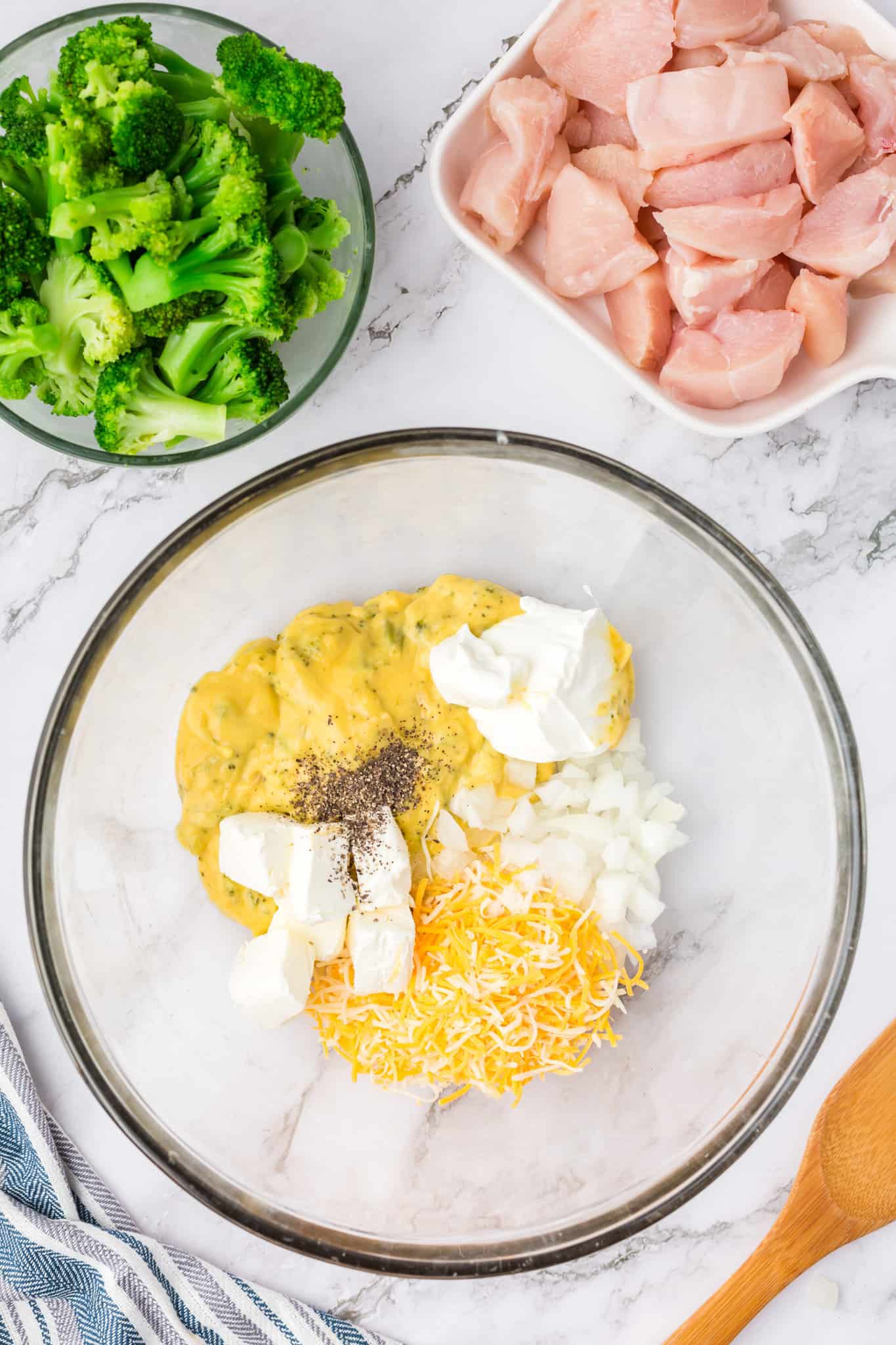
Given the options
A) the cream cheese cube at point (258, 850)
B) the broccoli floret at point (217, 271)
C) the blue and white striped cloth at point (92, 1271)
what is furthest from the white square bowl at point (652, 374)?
the blue and white striped cloth at point (92, 1271)

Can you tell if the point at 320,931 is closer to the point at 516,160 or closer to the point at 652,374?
the point at 652,374

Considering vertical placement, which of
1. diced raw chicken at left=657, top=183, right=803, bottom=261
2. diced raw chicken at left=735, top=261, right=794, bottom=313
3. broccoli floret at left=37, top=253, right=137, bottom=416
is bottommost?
diced raw chicken at left=735, top=261, right=794, bottom=313

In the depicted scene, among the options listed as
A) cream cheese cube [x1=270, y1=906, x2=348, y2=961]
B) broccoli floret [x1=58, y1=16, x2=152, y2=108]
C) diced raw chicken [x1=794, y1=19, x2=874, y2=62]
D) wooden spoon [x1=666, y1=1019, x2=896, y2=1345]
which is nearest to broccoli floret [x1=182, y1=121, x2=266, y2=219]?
broccoli floret [x1=58, y1=16, x2=152, y2=108]

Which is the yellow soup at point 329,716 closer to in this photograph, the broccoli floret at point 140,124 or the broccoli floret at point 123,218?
the broccoli floret at point 123,218

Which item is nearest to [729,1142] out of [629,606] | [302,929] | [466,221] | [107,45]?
[302,929]

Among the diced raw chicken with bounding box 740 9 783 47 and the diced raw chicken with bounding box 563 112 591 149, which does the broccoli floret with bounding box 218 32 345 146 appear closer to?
the diced raw chicken with bounding box 563 112 591 149

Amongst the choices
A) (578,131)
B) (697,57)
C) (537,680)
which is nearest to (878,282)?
(697,57)

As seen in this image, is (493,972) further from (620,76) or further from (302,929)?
(620,76)
